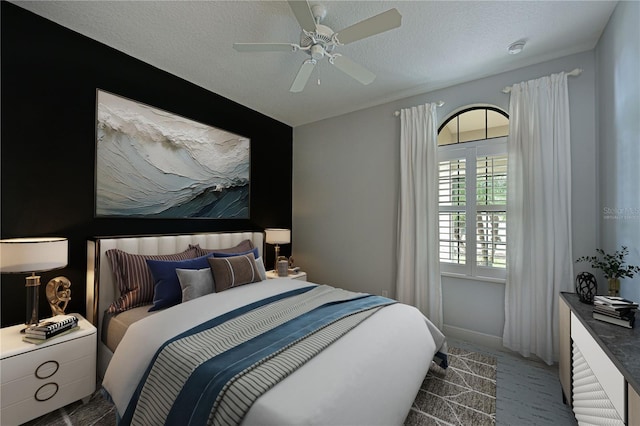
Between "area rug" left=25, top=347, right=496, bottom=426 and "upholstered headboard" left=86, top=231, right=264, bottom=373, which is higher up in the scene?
"upholstered headboard" left=86, top=231, right=264, bottom=373

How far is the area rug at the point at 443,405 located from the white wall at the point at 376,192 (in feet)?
2.66

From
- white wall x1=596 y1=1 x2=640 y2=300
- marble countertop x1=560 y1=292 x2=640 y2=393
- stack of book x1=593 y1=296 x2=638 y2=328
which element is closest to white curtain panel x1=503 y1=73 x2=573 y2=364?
white wall x1=596 y1=1 x2=640 y2=300

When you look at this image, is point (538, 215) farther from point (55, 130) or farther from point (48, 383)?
point (55, 130)

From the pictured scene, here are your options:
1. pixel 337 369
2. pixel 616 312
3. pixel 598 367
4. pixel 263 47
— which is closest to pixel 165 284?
pixel 337 369

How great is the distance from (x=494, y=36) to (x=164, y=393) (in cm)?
342

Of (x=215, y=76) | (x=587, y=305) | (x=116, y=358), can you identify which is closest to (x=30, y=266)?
(x=116, y=358)

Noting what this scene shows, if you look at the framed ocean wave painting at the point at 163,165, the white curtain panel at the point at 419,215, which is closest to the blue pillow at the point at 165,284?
the framed ocean wave painting at the point at 163,165

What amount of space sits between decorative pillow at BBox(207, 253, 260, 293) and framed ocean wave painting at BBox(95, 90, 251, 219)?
2.89ft

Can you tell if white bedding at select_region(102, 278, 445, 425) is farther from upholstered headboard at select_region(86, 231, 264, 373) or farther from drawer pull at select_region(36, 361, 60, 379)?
upholstered headboard at select_region(86, 231, 264, 373)

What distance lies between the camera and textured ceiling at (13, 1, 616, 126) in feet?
6.61

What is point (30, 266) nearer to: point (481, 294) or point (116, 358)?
point (116, 358)

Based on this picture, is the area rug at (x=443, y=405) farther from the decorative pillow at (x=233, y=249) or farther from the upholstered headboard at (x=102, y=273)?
the decorative pillow at (x=233, y=249)

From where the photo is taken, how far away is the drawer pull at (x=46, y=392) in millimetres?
1739

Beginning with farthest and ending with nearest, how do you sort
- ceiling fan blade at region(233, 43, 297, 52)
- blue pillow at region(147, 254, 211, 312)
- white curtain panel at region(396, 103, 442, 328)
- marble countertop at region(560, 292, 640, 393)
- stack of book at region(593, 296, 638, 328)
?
white curtain panel at region(396, 103, 442, 328)
blue pillow at region(147, 254, 211, 312)
ceiling fan blade at region(233, 43, 297, 52)
stack of book at region(593, 296, 638, 328)
marble countertop at region(560, 292, 640, 393)
